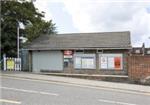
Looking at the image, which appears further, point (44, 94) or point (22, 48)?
point (22, 48)

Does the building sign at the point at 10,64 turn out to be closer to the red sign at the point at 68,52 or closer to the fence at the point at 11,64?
the fence at the point at 11,64

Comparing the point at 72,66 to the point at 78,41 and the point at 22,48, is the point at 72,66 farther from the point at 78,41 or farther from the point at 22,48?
the point at 22,48

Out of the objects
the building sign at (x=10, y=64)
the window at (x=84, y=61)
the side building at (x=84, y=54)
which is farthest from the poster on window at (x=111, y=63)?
the building sign at (x=10, y=64)

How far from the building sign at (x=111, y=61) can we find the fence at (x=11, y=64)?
25.4 feet

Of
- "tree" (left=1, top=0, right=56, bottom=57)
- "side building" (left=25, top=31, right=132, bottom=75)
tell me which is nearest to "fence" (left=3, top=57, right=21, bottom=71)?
"side building" (left=25, top=31, right=132, bottom=75)

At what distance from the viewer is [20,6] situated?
1321 inches

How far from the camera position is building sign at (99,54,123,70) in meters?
29.2

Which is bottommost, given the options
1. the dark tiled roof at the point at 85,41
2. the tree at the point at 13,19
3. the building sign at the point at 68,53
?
the building sign at the point at 68,53

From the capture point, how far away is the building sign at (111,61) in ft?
95.8

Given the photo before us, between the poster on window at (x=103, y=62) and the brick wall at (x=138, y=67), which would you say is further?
the poster on window at (x=103, y=62)

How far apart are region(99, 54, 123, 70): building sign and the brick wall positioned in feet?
6.75

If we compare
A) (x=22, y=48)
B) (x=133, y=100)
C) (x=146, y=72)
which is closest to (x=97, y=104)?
(x=133, y=100)

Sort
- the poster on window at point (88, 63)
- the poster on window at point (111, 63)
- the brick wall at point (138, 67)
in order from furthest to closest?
the poster on window at point (88, 63)
the poster on window at point (111, 63)
the brick wall at point (138, 67)

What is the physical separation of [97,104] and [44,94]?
3.08 metres
